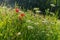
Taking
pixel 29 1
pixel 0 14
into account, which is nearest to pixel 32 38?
pixel 0 14

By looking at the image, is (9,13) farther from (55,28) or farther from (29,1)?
(29,1)

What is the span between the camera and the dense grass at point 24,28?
4.46 metres

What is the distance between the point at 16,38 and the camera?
175 inches

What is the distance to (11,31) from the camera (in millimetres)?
4480

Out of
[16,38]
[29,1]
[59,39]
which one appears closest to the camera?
[16,38]

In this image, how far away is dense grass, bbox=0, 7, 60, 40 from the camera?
4.46 m

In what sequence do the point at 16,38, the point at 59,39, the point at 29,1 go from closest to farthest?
the point at 16,38 → the point at 59,39 → the point at 29,1

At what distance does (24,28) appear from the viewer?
4.59 meters

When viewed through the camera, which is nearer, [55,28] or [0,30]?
[0,30]

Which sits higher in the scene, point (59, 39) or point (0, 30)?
point (0, 30)

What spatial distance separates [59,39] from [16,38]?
0.86 meters

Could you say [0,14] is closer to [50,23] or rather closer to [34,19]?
[34,19]

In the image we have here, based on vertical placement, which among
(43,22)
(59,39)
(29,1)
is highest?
(43,22)

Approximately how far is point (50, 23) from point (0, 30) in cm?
104
